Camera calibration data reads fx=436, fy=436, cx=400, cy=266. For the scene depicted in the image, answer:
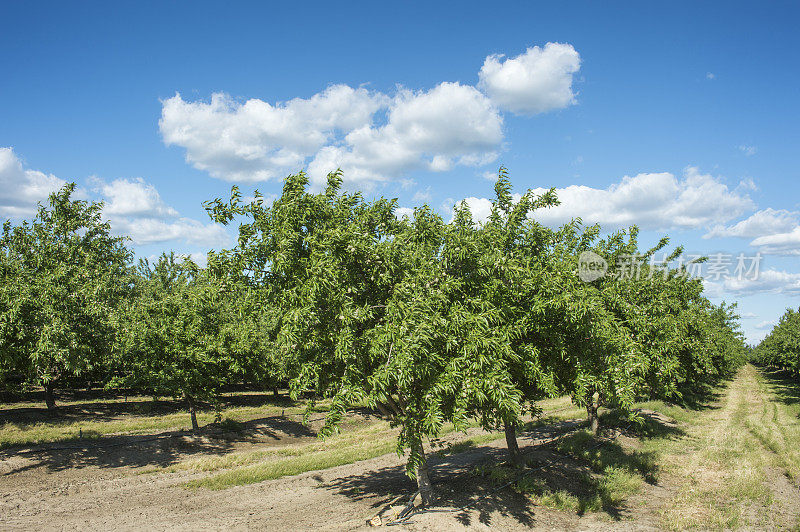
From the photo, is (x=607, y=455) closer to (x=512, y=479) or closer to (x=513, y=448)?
(x=513, y=448)

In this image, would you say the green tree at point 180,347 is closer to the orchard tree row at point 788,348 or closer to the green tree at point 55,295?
the green tree at point 55,295

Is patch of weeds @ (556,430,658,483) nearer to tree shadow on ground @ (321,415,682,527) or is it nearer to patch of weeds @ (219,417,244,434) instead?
tree shadow on ground @ (321,415,682,527)

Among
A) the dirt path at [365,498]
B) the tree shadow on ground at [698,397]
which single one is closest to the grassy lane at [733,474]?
the dirt path at [365,498]

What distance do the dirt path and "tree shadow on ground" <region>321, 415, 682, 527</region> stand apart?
8cm

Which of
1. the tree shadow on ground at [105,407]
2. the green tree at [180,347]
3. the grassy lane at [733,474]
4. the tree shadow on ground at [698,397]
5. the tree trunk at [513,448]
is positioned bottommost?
the tree shadow on ground at [698,397]

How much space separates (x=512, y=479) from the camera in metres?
14.6

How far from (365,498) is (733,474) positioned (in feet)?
45.4

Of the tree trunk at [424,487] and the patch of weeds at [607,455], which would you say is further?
the patch of weeds at [607,455]

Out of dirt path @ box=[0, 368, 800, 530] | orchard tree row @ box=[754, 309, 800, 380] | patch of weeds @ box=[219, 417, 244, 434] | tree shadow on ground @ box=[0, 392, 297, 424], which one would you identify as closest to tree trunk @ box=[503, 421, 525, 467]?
dirt path @ box=[0, 368, 800, 530]

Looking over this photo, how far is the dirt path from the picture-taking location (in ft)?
40.2

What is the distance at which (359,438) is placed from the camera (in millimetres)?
27266

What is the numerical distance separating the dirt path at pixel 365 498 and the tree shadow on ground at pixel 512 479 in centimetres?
8

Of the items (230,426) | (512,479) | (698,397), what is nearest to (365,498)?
(512,479)

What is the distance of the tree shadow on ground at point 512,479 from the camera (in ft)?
42.1
